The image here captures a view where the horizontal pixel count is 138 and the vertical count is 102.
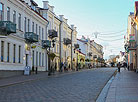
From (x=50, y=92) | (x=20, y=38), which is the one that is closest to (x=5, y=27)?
(x=20, y=38)

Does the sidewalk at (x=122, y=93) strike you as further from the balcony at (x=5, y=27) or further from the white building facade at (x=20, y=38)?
the white building facade at (x=20, y=38)

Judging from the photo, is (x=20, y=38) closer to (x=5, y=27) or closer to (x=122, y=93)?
(x=5, y=27)

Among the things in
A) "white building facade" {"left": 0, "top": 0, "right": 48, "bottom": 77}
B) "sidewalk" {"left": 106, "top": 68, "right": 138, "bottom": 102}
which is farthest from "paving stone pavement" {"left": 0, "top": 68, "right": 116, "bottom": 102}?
"white building facade" {"left": 0, "top": 0, "right": 48, "bottom": 77}

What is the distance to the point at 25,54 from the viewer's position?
34469 mm

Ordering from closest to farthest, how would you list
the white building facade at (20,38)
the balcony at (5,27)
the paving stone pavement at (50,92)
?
the paving stone pavement at (50,92) < the balcony at (5,27) < the white building facade at (20,38)

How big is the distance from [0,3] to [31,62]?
12551mm

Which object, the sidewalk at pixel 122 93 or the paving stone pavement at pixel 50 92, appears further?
the paving stone pavement at pixel 50 92

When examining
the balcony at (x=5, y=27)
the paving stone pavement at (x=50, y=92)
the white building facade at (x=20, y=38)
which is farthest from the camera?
the white building facade at (x=20, y=38)

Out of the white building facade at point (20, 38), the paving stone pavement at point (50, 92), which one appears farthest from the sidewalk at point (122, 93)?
the white building facade at point (20, 38)

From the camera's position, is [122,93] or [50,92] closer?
[122,93]

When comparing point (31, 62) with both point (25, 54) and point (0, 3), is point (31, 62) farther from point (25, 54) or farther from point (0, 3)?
point (0, 3)

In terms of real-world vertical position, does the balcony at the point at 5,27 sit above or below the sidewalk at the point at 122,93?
above

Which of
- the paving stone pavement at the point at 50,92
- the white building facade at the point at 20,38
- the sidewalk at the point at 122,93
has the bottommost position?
the paving stone pavement at the point at 50,92

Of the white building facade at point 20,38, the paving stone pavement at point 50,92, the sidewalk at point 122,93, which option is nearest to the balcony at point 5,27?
the white building facade at point 20,38
